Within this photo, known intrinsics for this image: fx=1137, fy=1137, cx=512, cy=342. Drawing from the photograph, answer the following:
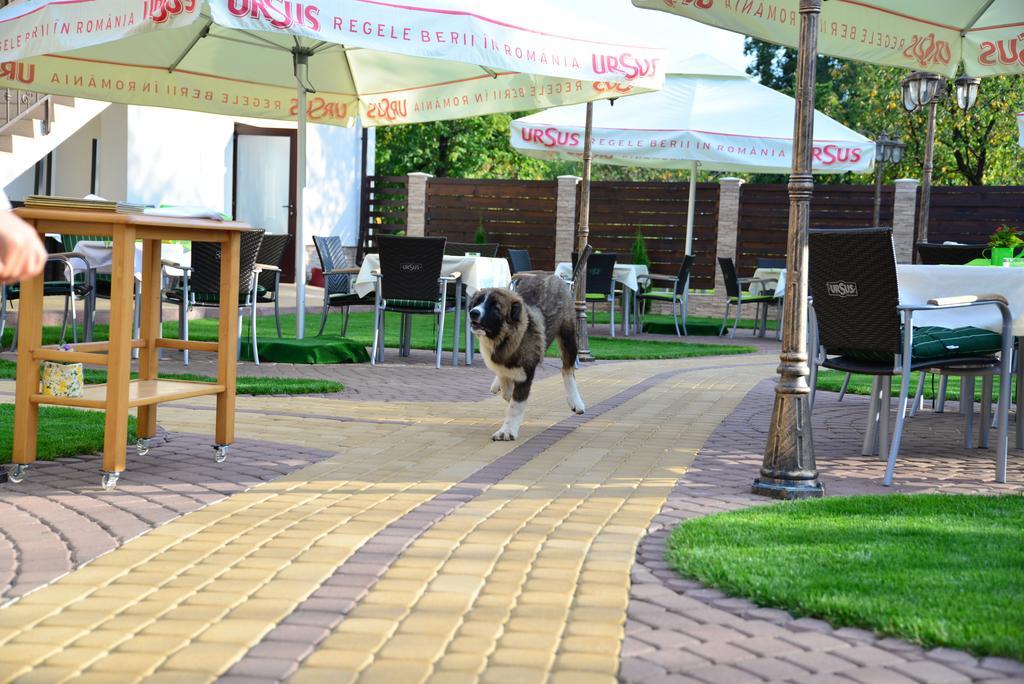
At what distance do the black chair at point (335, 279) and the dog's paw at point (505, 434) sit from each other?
4.82 meters

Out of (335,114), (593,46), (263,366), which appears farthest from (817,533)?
(335,114)

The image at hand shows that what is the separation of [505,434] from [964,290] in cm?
235

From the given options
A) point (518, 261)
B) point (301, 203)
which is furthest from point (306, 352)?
point (518, 261)

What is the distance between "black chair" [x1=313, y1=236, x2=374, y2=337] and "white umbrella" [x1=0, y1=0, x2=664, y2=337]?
2.92 ft

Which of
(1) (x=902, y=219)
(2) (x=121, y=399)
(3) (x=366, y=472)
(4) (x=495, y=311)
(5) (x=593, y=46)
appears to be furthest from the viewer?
(1) (x=902, y=219)

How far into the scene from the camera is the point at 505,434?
579cm

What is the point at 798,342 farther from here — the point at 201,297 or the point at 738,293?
the point at 738,293

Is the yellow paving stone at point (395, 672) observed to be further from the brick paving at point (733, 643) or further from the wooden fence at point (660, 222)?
the wooden fence at point (660, 222)

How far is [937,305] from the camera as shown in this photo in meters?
4.88

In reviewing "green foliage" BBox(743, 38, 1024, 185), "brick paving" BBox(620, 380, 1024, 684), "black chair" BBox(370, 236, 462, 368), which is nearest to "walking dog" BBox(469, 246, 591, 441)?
"brick paving" BBox(620, 380, 1024, 684)

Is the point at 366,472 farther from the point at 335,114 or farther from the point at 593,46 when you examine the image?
the point at 335,114

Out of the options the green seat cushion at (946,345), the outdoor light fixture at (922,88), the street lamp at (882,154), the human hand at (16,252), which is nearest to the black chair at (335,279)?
the green seat cushion at (946,345)

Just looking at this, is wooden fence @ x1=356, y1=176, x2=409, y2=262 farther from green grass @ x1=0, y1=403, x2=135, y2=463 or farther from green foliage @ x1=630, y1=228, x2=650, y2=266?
green grass @ x1=0, y1=403, x2=135, y2=463

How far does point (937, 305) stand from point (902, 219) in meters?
14.6
